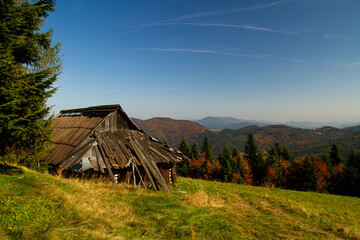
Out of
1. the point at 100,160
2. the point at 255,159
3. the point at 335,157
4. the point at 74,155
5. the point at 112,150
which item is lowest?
the point at 255,159

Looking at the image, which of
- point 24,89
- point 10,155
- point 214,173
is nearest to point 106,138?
point 10,155

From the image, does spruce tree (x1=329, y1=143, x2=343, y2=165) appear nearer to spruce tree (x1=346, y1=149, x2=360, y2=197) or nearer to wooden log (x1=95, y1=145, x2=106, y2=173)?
spruce tree (x1=346, y1=149, x2=360, y2=197)

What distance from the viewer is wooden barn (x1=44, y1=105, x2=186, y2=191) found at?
11820 mm

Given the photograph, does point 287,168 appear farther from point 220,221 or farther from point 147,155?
point 220,221

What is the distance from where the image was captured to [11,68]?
6.33m

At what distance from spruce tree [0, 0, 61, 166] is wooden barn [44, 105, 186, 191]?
4.38 meters

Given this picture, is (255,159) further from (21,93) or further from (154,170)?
(21,93)

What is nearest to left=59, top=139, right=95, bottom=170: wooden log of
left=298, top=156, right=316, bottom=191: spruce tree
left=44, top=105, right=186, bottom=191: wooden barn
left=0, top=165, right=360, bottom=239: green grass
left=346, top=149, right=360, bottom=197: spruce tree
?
left=44, top=105, right=186, bottom=191: wooden barn

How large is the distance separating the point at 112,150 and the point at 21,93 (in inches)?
279

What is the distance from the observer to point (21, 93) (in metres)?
6.73

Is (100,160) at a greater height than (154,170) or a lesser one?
greater

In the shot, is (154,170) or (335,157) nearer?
(154,170)

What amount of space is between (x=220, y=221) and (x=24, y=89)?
28.2ft

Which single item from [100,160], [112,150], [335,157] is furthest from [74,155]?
[335,157]
